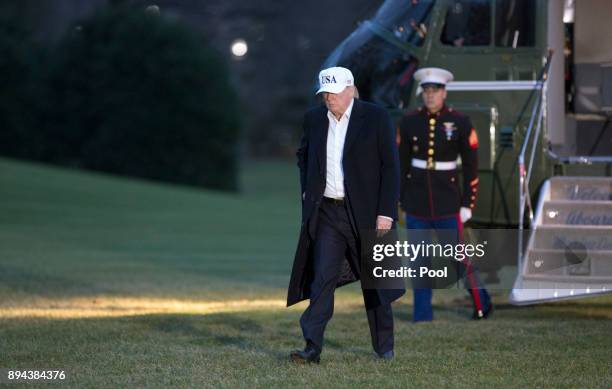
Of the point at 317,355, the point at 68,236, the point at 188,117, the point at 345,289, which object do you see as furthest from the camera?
the point at 188,117

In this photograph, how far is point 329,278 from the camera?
26.7 ft

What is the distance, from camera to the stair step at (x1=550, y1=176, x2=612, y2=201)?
10430 mm

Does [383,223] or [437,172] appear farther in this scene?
[437,172]

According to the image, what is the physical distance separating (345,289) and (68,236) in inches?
400

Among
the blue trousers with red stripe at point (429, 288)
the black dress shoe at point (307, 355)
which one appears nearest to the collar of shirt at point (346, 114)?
the black dress shoe at point (307, 355)

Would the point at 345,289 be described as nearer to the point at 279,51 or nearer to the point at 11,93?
the point at 11,93

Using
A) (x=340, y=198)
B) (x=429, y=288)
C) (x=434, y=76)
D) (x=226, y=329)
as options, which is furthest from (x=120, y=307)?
(x=340, y=198)

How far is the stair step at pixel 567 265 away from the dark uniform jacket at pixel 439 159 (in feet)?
2.91

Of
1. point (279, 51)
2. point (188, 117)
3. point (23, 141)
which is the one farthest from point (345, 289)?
point (279, 51)

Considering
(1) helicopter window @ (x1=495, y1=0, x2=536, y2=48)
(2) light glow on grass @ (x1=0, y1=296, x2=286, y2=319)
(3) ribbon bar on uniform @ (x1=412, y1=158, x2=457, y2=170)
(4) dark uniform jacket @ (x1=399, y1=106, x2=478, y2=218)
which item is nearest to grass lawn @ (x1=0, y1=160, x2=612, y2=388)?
(2) light glow on grass @ (x1=0, y1=296, x2=286, y2=319)

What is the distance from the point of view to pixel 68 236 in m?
22.6

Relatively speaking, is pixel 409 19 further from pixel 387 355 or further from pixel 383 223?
pixel 387 355

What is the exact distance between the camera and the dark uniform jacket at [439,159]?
10320mm

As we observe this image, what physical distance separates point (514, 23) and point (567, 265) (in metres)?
2.68
